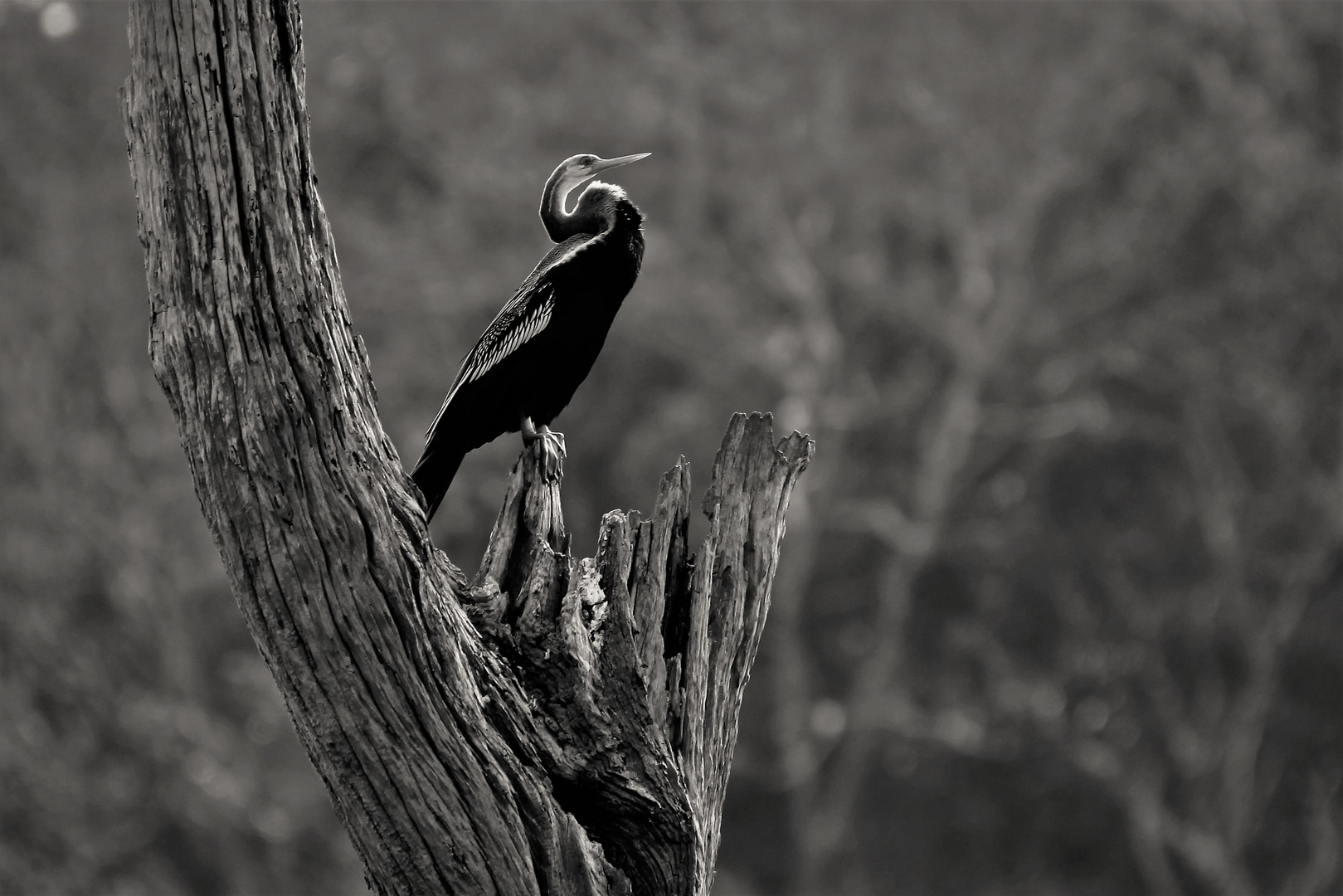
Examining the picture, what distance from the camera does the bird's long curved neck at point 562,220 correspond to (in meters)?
4.98

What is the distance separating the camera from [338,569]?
3.19 meters

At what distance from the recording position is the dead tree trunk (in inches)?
123

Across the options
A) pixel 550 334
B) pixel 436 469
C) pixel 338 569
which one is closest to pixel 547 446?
pixel 436 469

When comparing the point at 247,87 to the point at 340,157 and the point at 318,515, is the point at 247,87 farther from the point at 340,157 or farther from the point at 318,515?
the point at 340,157

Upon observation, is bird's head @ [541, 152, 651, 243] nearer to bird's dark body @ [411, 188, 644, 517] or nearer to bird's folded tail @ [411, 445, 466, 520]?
bird's dark body @ [411, 188, 644, 517]

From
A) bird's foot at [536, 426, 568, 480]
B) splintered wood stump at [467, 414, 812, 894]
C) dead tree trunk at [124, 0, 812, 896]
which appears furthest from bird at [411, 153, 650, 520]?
dead tree trunk at [124, 0, 812, 896]

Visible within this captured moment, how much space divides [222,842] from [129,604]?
228 centimetres

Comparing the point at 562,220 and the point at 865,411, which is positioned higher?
the point at 865,411

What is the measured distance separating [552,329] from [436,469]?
56 cm

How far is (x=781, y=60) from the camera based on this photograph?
16984mm

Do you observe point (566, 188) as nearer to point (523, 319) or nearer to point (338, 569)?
point (523, 319)

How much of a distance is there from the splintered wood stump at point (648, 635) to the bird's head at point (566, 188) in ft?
3.73

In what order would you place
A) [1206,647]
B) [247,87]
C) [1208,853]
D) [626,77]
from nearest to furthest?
[247,87] < [1208,853] < [1206,647] < [626,77]

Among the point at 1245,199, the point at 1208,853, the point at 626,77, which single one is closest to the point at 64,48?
the point at 626,77
